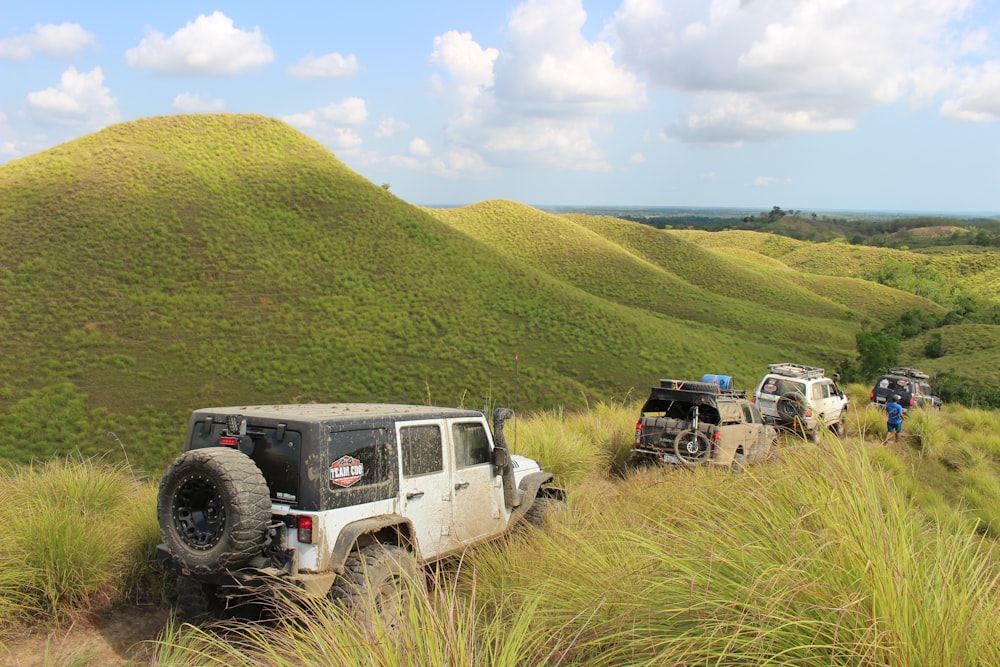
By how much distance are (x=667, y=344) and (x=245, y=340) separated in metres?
27.4

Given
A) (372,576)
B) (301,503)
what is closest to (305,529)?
(301,503)

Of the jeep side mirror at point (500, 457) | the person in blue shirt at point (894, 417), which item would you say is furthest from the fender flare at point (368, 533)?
the person in blue shirt at point (894, 417)

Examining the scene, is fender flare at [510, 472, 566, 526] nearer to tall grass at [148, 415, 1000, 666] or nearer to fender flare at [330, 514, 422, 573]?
fender flare at [330, 514, 422, 573]

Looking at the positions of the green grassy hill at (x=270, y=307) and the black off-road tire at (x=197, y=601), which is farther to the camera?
the green grassy hill at (x=270, y=307)

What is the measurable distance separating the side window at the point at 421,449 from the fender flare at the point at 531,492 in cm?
155

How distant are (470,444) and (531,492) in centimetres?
127

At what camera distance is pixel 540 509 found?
25.0ft

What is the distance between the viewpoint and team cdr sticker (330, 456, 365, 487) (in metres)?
5.06

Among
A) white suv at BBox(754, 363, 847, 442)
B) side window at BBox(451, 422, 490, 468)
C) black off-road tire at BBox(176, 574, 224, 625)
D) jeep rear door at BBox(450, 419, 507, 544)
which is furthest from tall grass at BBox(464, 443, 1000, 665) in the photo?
white suv at BBox(754, 363, 847, 442)

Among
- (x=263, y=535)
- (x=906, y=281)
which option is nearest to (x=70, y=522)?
(x=263, y=535)

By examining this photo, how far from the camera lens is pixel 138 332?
35156mm

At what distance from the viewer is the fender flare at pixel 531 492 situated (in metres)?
7.36

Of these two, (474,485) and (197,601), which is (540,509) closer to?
(474,485)

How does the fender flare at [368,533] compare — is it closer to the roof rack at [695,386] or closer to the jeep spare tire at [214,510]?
the jeep spare tire at [214,510]
